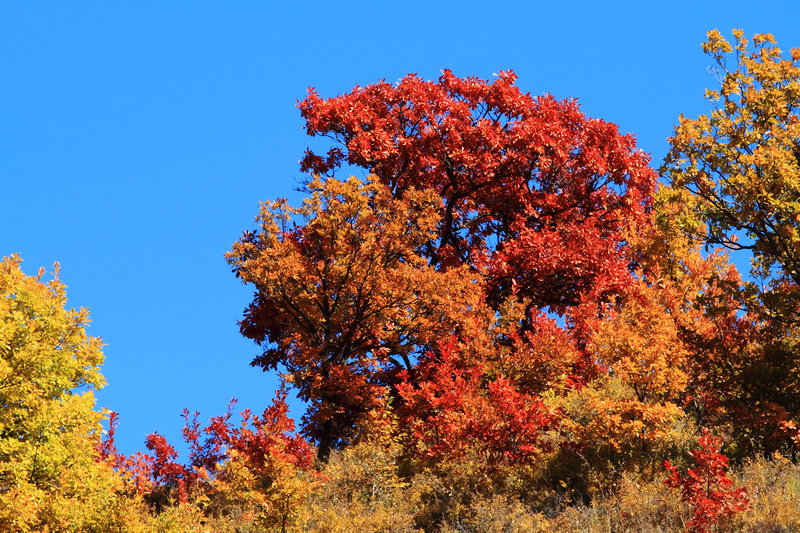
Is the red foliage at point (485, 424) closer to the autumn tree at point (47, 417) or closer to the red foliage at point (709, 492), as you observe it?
the red foliage at point (709, 492)

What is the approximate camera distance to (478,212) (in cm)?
2772

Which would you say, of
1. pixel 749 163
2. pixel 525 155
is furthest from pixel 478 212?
pixel 749 163

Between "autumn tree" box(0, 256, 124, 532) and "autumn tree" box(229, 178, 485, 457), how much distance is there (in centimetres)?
633

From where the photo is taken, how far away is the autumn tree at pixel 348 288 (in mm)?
22266

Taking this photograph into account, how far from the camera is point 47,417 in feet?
50.2


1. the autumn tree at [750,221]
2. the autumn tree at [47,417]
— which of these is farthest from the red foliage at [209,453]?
the autumn tree at [750,221]

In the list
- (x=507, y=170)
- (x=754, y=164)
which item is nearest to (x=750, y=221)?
(x=754, y=164)

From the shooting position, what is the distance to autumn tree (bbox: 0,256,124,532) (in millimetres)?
14812

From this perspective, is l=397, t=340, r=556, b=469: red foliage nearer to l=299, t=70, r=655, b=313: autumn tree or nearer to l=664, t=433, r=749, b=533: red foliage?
l=664, t=433, r=749, b=533: red foliage

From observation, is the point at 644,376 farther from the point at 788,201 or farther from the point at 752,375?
Result: the point at 788,201

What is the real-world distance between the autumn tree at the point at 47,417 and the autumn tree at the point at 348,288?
6.33 metres

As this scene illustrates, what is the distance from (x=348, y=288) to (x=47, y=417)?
345 inches

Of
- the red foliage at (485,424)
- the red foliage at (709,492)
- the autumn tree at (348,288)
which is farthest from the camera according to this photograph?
the autumn tree at (348,288)

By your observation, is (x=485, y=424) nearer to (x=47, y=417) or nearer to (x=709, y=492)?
(x=709, y=492)
